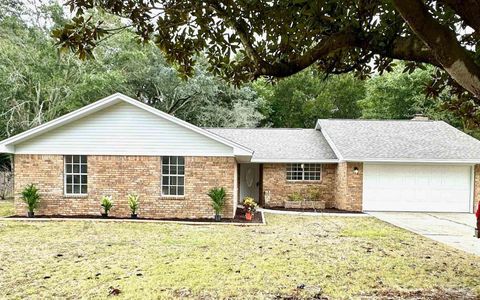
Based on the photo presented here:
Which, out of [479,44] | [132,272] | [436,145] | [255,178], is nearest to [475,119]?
[479,44]

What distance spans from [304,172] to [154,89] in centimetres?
1698

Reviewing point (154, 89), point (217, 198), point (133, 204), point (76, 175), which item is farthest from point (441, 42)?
point (154, 89)

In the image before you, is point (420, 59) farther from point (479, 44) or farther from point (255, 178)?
point (255, 178)

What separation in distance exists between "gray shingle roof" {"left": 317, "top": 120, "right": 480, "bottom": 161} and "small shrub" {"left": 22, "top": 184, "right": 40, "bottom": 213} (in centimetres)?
1183

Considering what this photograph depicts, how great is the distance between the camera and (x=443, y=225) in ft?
41.2

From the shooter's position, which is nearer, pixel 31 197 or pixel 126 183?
pixel 31 197

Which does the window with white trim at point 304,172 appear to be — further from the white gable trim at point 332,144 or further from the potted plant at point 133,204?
the potted plant at point 133,204

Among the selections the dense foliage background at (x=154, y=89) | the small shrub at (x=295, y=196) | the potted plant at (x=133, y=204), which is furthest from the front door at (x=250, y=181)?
the potted plant at (x=133, y=204)

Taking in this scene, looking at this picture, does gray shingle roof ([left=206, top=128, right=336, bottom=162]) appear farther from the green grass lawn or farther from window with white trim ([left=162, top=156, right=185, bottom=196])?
the green grass lawn

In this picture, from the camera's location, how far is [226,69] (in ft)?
15.5

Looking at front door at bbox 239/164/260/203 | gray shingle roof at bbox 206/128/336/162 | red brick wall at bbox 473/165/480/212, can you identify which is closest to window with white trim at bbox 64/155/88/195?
gray shingle roof at bbox 206/128/336/162

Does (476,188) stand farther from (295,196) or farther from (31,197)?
(31,197)

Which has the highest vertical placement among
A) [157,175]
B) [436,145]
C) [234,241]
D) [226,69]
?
[226,69]

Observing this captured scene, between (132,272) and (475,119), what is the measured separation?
19.3ft
